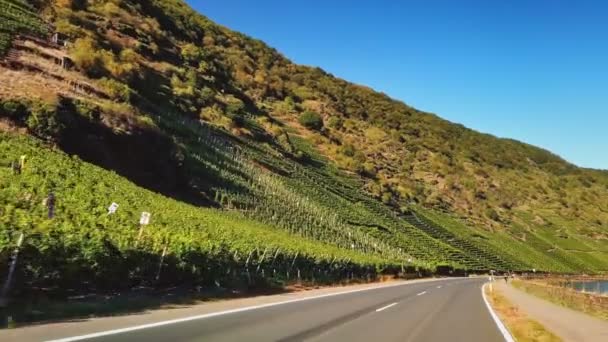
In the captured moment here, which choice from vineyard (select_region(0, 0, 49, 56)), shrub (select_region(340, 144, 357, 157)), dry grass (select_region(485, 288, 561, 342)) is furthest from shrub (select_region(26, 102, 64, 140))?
shrub (select_region(340, 144, 357, 157))

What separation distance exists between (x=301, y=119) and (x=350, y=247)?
66.0 meters

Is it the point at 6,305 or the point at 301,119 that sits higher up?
the point at 301,119

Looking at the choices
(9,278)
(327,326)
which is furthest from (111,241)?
(327,326)

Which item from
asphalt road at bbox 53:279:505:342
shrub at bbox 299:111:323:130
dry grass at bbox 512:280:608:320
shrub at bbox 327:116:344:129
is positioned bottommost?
asphalt road at bbox 53:279:505:342

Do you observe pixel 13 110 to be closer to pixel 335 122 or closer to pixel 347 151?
pixel 347 151

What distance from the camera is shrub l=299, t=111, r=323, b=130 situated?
128875mm

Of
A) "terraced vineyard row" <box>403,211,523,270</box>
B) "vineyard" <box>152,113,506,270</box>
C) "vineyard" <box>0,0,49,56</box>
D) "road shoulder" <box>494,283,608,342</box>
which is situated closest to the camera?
"road shoulder" <box>494,283,608,342</box>

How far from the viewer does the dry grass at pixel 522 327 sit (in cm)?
1431

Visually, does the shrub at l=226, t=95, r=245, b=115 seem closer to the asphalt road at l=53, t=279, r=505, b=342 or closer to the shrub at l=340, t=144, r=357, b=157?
the shrub at l=340, t=144, r=357, b=157

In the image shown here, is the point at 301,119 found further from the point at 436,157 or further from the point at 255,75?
the point at 436,157

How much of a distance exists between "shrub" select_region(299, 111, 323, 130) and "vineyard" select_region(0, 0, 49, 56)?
69045 mm

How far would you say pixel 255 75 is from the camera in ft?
497

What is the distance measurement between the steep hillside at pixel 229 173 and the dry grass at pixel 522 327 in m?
10.4

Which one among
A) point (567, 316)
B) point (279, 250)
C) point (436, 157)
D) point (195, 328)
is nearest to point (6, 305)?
point (195, 328)
